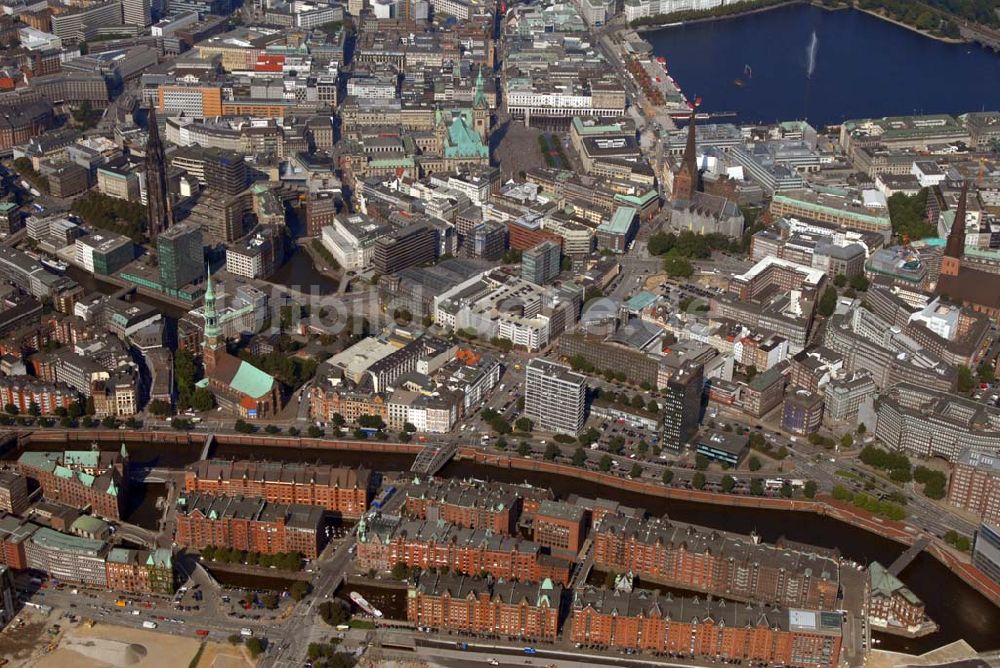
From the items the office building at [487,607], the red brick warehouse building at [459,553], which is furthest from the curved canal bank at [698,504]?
the office building at [487,607]

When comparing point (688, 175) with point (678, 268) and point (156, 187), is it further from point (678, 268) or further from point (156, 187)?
point (156, 187)

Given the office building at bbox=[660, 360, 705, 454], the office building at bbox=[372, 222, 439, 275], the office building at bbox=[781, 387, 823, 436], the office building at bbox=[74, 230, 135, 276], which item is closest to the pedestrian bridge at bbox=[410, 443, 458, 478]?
the office building at bbox=[660, 360, 705, 454]

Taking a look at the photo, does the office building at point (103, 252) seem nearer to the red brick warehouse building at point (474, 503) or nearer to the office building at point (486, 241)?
the office building at point (486, 241)

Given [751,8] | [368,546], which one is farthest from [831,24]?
[368,546]

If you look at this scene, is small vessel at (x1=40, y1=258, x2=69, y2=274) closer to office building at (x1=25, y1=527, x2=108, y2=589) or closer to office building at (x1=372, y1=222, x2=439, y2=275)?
office building at (x1=372, y1=222, x2=439, y2=275)

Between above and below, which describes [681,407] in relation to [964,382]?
above

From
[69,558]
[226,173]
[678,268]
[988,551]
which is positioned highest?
[226,173]

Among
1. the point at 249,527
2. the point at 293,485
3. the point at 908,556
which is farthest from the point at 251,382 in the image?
the point at 908,556

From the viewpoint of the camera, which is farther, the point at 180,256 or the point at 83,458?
the point at 180,256
